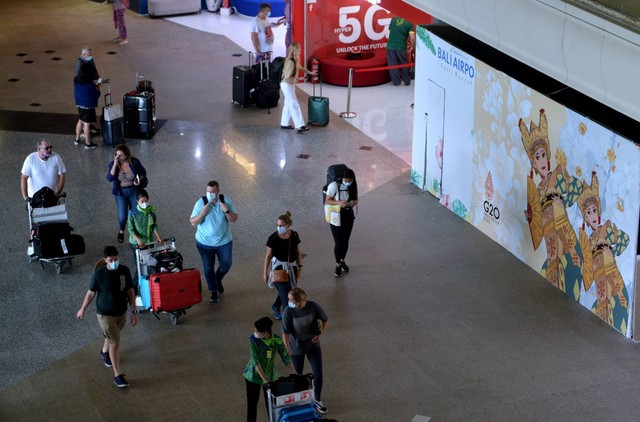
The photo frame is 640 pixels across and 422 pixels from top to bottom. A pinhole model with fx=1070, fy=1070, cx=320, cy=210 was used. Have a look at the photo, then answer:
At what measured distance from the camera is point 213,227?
11508 mm

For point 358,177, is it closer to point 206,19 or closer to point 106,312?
point 106,312

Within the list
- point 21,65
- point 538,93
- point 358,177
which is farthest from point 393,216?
point 21,65

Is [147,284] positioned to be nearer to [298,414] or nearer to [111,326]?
[111,326]

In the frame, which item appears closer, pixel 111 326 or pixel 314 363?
pixel 314 363

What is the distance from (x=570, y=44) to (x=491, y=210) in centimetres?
416

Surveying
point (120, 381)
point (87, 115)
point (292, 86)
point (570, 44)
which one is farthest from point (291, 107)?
point (570, 44)

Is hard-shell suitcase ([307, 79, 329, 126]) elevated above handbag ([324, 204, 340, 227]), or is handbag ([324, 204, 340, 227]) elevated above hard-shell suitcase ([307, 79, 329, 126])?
handbag ([324, 204, 340, 227])

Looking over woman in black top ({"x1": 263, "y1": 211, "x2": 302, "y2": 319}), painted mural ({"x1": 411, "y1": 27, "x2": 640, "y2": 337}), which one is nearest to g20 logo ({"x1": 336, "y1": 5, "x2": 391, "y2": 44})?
painted mural ({"x1": 411, "y1": 27, "x2": 640, "y2": 337})

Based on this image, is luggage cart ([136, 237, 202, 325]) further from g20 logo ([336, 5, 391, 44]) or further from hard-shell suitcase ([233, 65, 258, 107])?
g20 logo ([336, 5, 391, 44])

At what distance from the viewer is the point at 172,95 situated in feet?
63.2

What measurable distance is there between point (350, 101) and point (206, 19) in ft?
22.4

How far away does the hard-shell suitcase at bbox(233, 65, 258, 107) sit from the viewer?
60.2 feet

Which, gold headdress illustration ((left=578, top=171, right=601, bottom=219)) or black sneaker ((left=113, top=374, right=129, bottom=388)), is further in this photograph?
gold headdress illustration ((left=578, top=171, right=601, bottom=219))

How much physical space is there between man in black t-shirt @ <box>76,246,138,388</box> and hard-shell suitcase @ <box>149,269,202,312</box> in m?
0.90
